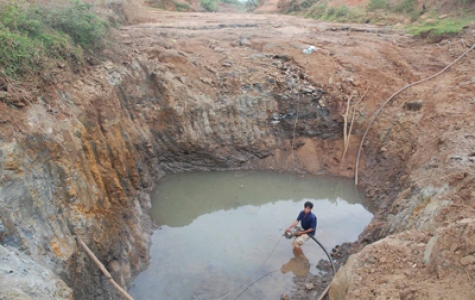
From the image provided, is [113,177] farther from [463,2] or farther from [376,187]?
[463,2]

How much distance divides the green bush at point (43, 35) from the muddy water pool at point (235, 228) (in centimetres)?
395

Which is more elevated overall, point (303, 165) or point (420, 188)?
point (420, 188)

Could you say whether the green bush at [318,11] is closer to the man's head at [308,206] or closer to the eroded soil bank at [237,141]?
the eroded soil bank at [237,141]

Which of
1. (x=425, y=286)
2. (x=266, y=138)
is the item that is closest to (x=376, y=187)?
(x=266, y=138)

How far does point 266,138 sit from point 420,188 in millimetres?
4833

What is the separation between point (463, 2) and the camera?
1273 cm

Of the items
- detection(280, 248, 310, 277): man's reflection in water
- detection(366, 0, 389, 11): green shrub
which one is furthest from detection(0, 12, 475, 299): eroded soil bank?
detection(366, 0, 389, 11): green shrub

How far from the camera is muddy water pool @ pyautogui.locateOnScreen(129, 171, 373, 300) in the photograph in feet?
20.0

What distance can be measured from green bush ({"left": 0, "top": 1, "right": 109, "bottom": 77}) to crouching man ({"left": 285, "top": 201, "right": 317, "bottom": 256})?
563 centimetres

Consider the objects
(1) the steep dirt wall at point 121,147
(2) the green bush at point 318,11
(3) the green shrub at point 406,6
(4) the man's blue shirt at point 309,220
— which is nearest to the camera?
(1) the steep dirt wall at point 121,147

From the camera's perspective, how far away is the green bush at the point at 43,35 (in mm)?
5664

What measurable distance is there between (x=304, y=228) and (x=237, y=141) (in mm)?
3926

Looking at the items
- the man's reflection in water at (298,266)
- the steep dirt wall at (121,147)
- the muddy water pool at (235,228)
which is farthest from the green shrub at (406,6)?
the man's reflection in water at (298,266)

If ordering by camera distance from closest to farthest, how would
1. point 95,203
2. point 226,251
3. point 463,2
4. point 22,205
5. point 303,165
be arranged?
point 22,205 < point 95,203 < point 226,251 < point 303,165 < point 463,2
